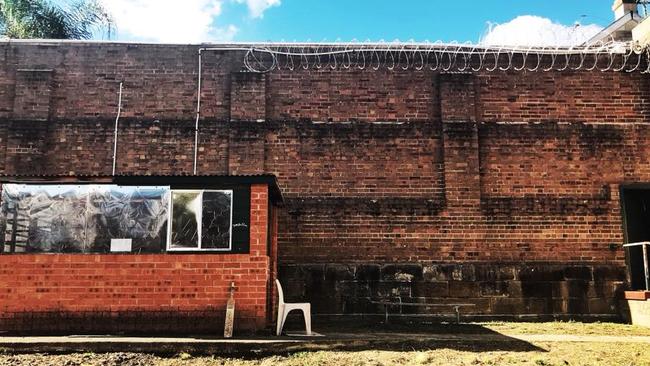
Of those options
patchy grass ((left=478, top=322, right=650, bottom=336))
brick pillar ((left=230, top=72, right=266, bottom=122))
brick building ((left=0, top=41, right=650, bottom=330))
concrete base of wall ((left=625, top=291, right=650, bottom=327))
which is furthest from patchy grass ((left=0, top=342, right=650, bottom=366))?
brick pillar ((left=230, top=72, right=266, bottom=122))

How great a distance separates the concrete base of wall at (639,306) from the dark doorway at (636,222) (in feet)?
2.65

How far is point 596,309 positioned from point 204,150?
831 centimetres

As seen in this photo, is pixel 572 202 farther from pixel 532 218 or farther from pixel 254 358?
pixel 254 358

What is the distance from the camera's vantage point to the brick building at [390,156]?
39.4 ft

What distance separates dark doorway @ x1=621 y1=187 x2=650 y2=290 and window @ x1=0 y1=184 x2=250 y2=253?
8.03 meters

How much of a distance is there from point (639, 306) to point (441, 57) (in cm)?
613

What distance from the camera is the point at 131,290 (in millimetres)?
8797

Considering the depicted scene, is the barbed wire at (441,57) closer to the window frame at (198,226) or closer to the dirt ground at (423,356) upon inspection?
the window frame at (198,226)

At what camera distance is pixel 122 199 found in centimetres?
911

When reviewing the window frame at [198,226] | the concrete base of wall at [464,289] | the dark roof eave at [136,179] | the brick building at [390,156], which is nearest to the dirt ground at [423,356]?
the window frame at [198,226]

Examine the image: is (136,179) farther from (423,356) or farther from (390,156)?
(390,156)

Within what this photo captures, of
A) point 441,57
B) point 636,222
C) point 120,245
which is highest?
point 441,57

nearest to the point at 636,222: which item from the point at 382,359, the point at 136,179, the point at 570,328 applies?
the point at 570,328

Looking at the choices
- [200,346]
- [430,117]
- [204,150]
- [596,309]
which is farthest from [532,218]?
[200,346]
